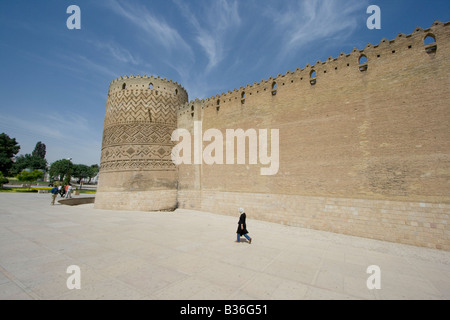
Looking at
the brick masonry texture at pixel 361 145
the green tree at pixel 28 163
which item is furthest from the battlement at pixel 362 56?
the green tree at pixel 28 163

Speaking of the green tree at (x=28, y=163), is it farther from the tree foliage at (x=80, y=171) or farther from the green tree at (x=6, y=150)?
the green tree at (x=6, y=150)

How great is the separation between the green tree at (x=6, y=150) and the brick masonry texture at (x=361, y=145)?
50492 millimetres

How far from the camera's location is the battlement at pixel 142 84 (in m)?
14.8

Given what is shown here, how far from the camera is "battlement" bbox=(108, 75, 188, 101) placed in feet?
48.6

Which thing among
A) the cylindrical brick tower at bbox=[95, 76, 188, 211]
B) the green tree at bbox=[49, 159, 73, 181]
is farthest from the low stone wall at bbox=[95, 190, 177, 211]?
the green tree at bbox=[49, 159, 73, 181]

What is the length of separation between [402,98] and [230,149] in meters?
7.97

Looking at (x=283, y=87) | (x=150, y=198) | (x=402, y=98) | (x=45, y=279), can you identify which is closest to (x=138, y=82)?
(x=150, y=198)

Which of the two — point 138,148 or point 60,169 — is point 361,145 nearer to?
point 138,148

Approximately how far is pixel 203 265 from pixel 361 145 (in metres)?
7.49

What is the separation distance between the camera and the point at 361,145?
8.07 m

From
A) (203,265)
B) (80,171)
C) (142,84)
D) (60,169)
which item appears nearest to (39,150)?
(80,171)

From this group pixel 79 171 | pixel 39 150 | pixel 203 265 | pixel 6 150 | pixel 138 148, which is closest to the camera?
pixel 203 265
